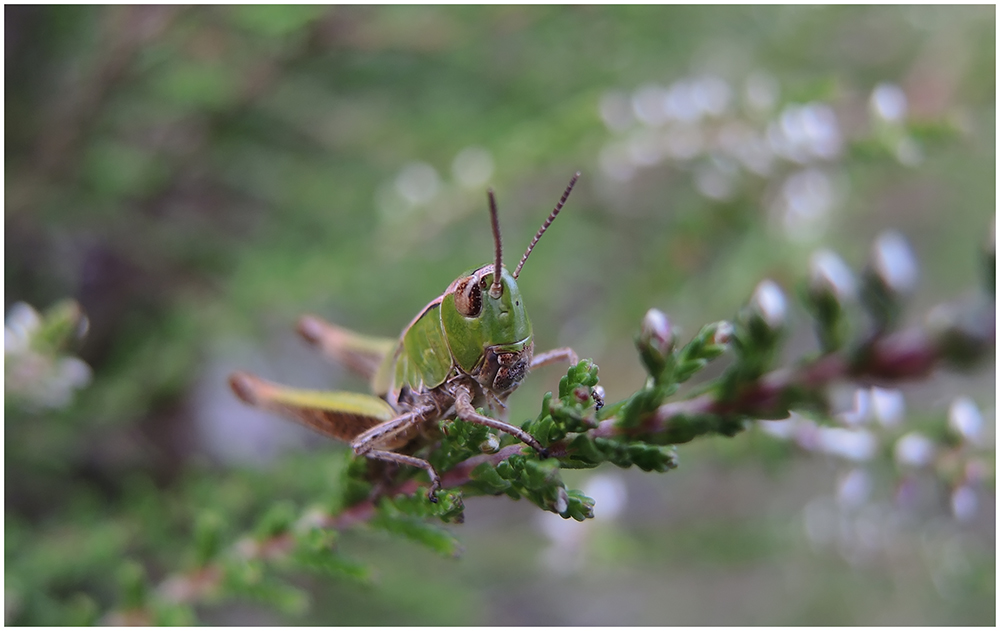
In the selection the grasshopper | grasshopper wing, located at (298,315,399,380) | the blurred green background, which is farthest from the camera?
the blurred green background

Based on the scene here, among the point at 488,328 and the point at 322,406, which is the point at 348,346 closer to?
the point at 322,406

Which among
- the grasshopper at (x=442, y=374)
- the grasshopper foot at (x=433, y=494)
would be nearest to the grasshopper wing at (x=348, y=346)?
the grasshopper at (x=442, y=374)

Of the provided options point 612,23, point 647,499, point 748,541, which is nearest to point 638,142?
point 612,23

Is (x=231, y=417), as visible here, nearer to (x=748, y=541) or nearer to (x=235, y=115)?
(x=235, y=115)

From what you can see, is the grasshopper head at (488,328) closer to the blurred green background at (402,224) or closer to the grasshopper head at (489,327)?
the grasshopper head at (489,327)

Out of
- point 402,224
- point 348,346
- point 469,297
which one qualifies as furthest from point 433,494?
point 402,224

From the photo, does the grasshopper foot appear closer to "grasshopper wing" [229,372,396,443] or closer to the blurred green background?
"grasshopper wing" [229,372,396,443]

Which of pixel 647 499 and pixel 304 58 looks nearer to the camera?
pixel 304 58

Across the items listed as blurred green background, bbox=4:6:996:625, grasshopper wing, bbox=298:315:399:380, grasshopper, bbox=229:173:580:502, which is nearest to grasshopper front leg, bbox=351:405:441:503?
grasshopper, bbox=229:173:580:502
